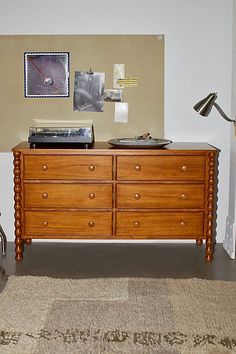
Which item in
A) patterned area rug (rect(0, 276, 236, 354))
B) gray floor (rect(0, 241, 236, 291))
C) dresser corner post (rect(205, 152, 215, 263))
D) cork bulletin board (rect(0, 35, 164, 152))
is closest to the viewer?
patterned area rug (rect(0, 276, 236, 354))

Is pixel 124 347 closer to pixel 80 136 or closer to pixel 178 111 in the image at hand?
pixel 80 136

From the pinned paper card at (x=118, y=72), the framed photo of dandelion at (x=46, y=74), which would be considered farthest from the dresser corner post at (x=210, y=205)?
the framed photo of dandelion at (x=46, y=74)

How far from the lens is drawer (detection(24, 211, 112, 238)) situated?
390cm

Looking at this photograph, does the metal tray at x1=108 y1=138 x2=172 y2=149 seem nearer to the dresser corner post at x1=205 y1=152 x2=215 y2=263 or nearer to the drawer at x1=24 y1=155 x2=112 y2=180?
the drawer at x1=24 y1=155 x2=112 y2=180

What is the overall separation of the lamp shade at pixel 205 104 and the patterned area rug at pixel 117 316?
1.23 metres

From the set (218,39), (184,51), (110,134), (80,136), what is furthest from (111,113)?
(218,39)

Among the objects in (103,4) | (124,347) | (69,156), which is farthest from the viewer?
(103,4)

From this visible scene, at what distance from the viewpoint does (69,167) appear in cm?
386

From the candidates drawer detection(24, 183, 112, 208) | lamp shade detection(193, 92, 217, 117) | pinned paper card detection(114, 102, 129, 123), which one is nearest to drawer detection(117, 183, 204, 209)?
drawer detection(24, 183, 112, 208)

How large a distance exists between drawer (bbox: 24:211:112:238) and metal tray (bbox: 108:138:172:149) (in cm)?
50

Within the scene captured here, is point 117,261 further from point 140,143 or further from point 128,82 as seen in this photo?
point 128,82

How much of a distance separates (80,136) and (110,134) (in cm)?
44

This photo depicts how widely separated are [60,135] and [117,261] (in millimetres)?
1000

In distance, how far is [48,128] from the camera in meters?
3.94
